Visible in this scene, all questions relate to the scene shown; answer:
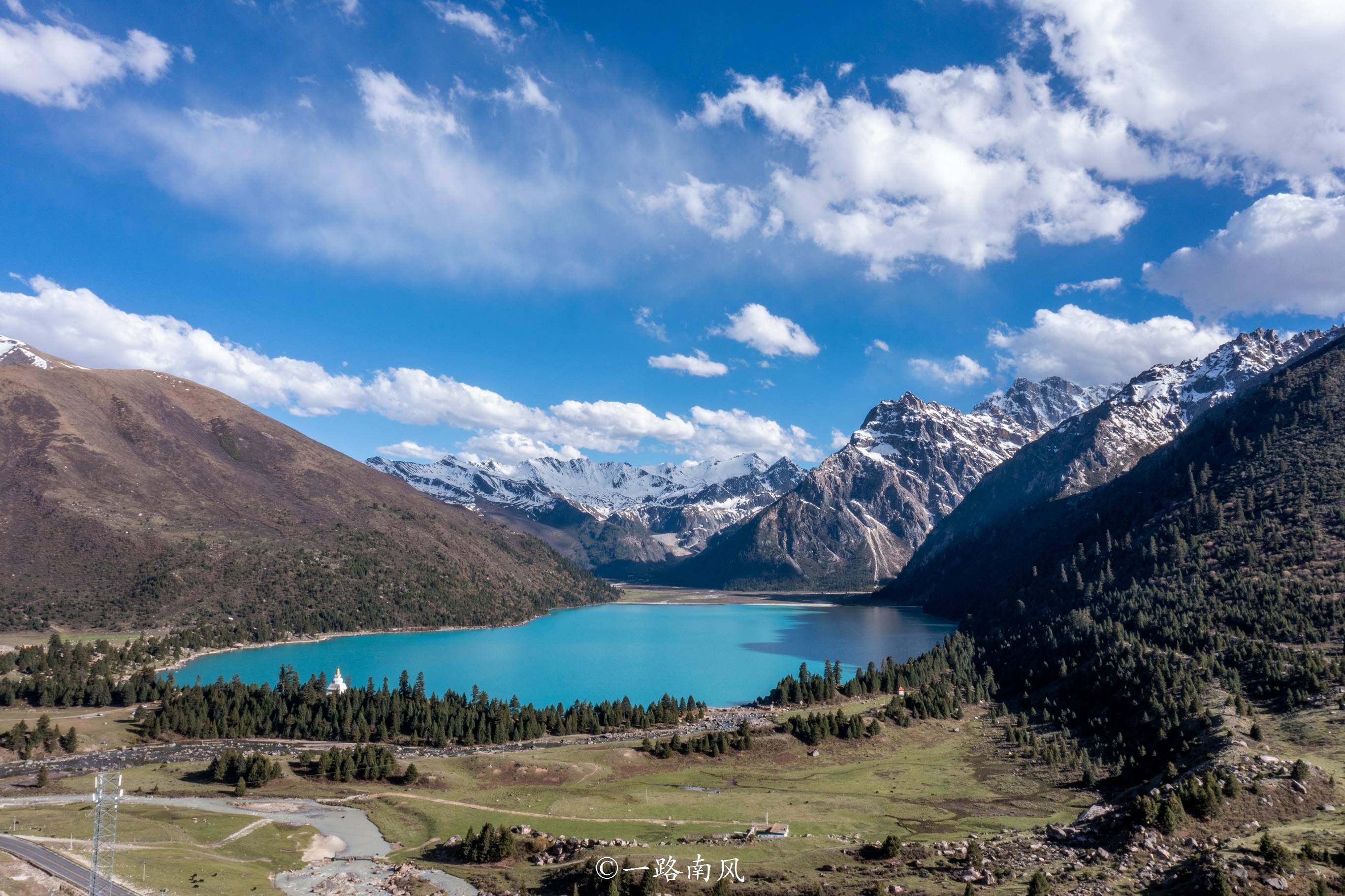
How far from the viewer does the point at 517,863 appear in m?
59.1

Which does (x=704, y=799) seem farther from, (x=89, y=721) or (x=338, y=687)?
(x=89, y=721)

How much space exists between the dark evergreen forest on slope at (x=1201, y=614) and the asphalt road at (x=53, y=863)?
9477 cm

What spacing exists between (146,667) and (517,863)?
386ft

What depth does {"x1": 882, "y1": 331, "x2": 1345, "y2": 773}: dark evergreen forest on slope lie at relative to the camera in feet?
336

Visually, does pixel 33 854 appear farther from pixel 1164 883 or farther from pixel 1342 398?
pixel 1342 398

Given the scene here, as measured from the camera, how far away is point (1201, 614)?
450 ft

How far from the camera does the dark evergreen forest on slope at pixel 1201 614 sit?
10244 centimetres

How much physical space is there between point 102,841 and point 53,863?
3886mm

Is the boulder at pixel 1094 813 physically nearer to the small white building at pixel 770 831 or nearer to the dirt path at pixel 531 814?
the small white building at pixel 770 831

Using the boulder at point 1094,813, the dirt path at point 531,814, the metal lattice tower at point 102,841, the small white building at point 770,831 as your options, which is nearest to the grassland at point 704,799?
the dirt path at point 531,814

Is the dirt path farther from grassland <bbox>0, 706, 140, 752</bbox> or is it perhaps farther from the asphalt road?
grassland <bbox>0, 706, 140, 752</bbox>

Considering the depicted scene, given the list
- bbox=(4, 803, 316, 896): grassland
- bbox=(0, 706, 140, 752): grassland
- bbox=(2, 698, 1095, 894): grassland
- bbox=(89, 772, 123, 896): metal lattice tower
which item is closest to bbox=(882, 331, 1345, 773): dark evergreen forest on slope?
bbox=(2, 698, 1095, 894): grassland

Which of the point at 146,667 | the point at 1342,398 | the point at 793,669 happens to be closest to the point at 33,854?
the point at 146,667

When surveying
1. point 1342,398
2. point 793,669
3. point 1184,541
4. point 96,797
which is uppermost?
point 1342,398
